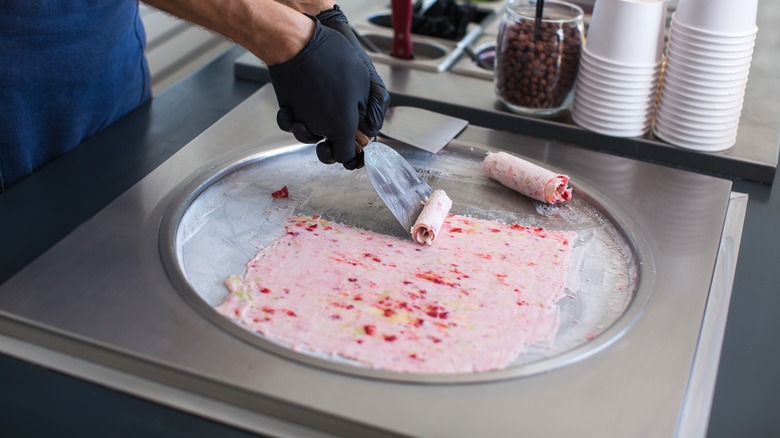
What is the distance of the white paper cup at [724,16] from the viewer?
1269mm

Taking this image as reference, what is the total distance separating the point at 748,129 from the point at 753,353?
26.0 inches

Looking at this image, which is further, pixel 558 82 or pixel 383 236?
pixel 558 82

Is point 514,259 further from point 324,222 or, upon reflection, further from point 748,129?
A: point 748,129

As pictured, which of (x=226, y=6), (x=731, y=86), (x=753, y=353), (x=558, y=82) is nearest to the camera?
(x=753, y=353)

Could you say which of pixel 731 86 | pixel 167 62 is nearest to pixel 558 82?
pixel 731 86

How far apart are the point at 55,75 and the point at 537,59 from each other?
2.67 feet

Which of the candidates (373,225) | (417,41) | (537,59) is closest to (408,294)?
(373,225)

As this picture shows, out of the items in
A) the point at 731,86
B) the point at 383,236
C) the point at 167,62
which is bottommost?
the point at 167,62

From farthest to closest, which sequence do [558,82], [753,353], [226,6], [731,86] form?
[558,82]
[731,86]
[226,6]
[753,353]

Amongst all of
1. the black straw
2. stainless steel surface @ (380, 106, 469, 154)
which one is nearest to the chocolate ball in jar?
the black straw

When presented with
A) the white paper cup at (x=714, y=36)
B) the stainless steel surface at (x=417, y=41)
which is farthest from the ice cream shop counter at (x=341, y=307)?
the stainless steel surface at (x=417, y=41)

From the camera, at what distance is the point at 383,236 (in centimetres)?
114

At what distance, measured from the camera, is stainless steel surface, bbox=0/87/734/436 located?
0.79 meters

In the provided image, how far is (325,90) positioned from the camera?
1098mm
